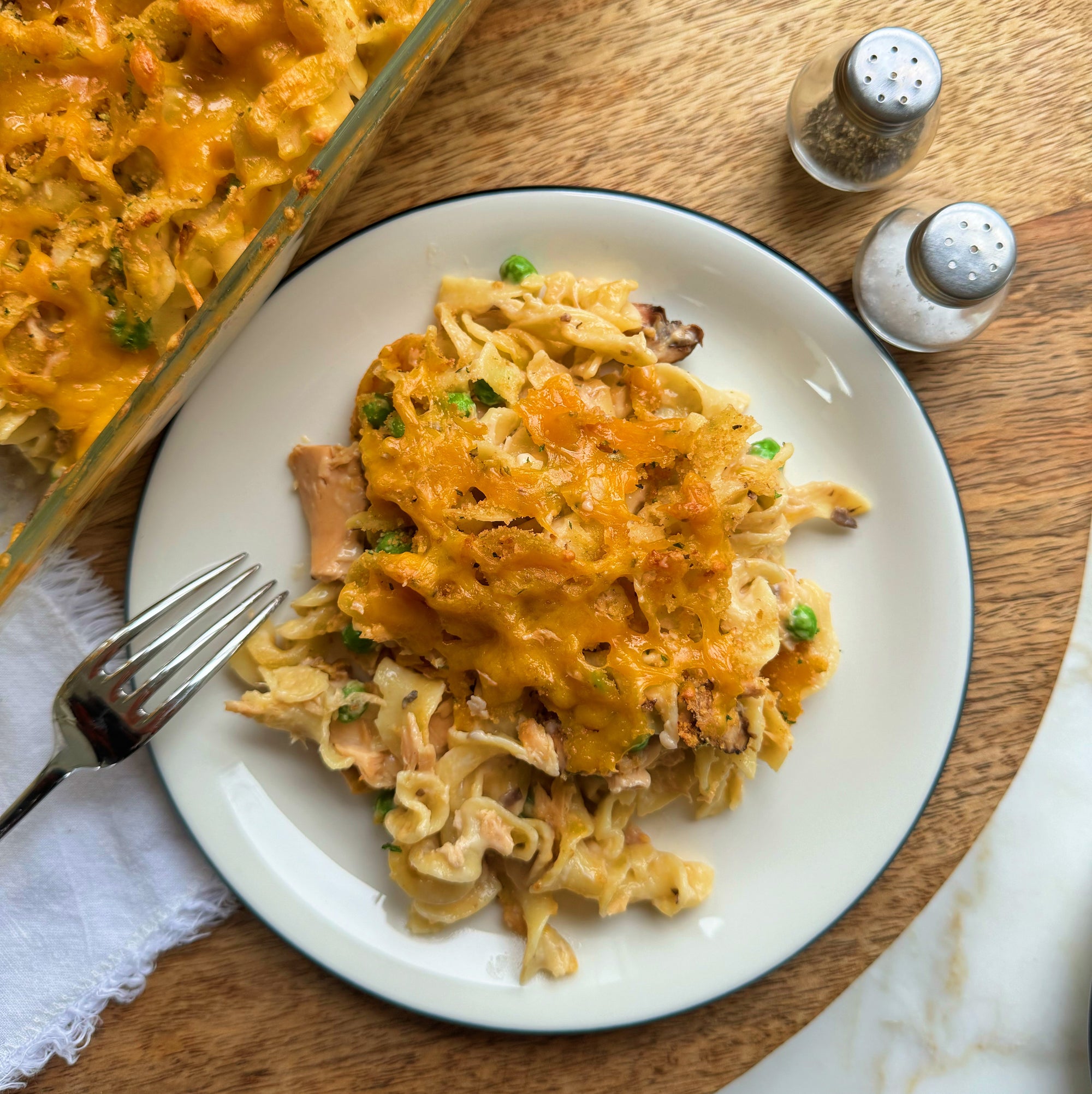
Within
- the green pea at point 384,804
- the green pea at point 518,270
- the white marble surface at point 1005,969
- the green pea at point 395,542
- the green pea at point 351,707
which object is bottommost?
the white marble surface at point 1005,969

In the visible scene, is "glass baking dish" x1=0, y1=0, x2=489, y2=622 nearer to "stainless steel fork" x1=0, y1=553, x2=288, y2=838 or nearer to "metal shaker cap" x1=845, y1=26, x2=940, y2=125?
"stainless steel fork" x1=0, y1=553, x2=288, y2=838

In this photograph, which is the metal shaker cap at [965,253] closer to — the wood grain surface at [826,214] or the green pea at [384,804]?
the wood grain surface at [826,214]

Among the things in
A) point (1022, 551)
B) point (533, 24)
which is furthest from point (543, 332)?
point (1022, 551)

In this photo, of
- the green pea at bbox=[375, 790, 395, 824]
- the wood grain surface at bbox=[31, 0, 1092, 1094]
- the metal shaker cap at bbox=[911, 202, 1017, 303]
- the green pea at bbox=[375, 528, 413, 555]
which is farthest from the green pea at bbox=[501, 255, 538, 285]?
the green pea at bbox=[375, 790, 395, 824]

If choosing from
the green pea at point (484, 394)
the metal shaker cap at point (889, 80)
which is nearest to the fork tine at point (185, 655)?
the green pea at point (484, 394)

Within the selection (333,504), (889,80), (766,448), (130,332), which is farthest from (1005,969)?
(130,332)

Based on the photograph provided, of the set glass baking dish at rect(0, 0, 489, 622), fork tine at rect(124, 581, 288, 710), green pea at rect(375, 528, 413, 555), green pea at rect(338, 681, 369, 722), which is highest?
glass baking dish at rect(0, 0, 489, 622)
